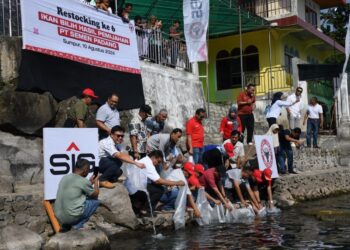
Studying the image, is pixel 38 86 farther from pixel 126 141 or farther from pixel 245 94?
pixel 245 94

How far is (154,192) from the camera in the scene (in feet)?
29.3

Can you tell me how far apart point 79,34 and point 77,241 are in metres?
5.54

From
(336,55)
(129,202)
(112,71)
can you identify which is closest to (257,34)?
(336,55)

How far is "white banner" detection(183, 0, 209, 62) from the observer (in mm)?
15922

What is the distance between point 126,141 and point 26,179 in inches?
116

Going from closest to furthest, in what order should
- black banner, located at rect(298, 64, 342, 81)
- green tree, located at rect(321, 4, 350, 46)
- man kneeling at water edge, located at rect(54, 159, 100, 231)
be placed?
man kneeling at water edge, located at rect(54, 159, 100, 231)
black banner, located at rect(298, 64, 342, 81)
green tree, located at rect(321, 4, 350, 46)

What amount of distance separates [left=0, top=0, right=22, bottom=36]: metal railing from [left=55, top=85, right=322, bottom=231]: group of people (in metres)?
2.05

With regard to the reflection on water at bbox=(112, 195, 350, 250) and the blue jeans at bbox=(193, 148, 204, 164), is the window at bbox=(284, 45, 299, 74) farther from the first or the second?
the reflection on water at bbox=(112, 195, 350, 250)

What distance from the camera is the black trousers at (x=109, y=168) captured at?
341 inches

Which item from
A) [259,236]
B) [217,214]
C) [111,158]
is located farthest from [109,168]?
[259,236]

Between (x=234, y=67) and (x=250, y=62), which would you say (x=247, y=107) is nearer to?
(x=250, y=62)

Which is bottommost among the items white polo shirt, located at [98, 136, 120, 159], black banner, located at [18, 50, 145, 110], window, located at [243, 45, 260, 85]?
white polo shirt, located at [98, 136, 120, 159]

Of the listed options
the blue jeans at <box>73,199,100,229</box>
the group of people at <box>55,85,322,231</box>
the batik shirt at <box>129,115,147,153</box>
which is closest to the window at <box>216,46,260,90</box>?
the group of people at <box>55,85,322,231</box>

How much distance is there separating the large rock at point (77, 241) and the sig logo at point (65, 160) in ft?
3.78
